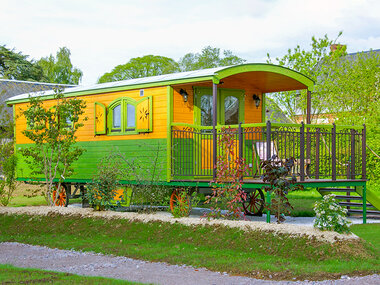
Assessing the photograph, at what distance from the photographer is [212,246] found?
8.38m

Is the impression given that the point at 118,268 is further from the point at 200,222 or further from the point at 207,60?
the point at 207,60

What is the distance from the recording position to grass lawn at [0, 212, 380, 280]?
23.0ft

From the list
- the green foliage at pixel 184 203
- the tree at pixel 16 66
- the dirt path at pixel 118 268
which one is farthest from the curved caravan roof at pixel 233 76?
the tree at pixel 16 66

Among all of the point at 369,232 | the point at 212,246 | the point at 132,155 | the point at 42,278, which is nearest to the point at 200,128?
the point at 132,155

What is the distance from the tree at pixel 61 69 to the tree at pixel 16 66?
305 inches

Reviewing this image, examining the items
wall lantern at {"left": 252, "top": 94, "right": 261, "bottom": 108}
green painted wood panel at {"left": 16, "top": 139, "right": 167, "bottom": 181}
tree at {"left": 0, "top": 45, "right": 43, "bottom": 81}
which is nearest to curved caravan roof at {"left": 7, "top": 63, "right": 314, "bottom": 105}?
wall lantern at {"left": 252, "top": 94, "right": 261, "bottom": 108}

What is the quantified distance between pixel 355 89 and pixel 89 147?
37.7 feet

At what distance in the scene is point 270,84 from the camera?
13.1 metres

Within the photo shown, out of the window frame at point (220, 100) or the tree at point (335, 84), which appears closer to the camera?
the window frame at point (220, 100)

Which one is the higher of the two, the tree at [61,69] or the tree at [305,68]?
the tree at [61,69]

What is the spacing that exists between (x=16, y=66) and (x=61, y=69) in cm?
1008

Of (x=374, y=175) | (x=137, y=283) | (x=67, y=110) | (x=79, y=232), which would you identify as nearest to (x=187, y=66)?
(x=374, y=175)

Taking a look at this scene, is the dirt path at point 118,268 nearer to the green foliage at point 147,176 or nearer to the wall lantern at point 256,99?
the green foliage at point 147,176

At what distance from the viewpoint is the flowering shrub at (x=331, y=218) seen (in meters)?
7.89
